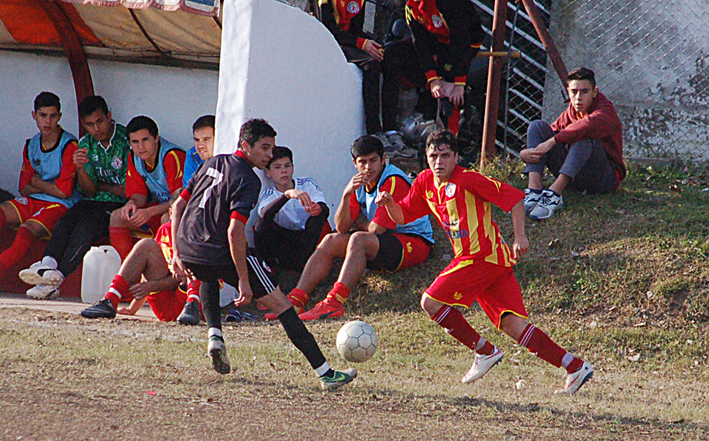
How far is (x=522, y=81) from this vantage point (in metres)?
9.77

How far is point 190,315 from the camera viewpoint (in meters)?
6.53

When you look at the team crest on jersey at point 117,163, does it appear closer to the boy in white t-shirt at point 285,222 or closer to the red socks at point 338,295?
the boy in white t-shirt at point 285,222

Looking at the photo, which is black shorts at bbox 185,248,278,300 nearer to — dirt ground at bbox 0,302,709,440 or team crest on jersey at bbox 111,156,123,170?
dirt ground at bbox 0,302,709,440

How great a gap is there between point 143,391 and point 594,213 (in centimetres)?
478

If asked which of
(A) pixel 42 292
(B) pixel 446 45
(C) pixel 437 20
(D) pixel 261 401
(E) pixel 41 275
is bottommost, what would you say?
(A) pixel 42 292

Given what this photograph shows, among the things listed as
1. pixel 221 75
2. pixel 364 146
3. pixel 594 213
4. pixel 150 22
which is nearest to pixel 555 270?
pixel 594 213

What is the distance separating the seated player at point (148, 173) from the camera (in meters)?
7.91

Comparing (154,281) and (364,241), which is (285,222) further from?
(154,281)

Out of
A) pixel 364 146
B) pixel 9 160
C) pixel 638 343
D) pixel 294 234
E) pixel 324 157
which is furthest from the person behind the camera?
pixel 9 160

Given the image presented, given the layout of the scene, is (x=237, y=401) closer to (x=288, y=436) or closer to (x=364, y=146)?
(x=288, y=436)

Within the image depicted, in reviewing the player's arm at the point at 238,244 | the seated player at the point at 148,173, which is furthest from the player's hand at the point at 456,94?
the player's arm at the point at 238,244

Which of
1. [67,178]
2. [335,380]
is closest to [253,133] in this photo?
[335,380]

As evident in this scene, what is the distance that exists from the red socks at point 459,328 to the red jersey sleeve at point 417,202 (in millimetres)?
717

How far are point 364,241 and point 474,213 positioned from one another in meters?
1.89
